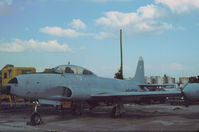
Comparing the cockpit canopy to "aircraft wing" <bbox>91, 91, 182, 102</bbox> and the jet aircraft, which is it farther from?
"aircraft wing" <bbox>91, 91, 182, 102</bbox>

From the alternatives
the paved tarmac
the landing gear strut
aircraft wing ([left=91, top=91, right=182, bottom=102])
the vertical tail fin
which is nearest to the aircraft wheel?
the paved tarmac

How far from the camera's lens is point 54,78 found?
38.2ft

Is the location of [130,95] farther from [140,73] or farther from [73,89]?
[140,73]

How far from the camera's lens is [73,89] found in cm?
1195

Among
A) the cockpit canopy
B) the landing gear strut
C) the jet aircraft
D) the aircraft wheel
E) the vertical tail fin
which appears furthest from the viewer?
the vertical tail fin

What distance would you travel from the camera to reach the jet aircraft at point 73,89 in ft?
34.8

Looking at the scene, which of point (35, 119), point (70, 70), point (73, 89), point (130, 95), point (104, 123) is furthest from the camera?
point (70, 70)

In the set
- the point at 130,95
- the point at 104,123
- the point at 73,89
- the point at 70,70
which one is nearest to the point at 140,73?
the point at 130,95

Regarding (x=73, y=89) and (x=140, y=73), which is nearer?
(x=73, y=89)

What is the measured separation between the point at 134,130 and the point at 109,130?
893 mm

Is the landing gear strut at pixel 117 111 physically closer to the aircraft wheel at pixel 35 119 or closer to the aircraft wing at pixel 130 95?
the aircraft wing at pixel 130 95

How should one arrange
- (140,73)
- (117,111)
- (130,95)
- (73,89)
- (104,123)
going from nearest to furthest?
(104,123), (73,89), (130,95), (117,111), (140,73)

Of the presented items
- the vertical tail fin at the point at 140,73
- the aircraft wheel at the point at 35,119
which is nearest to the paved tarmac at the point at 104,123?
the aircraft wheel at the point at 35,119

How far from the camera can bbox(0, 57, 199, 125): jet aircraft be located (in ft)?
34.8
